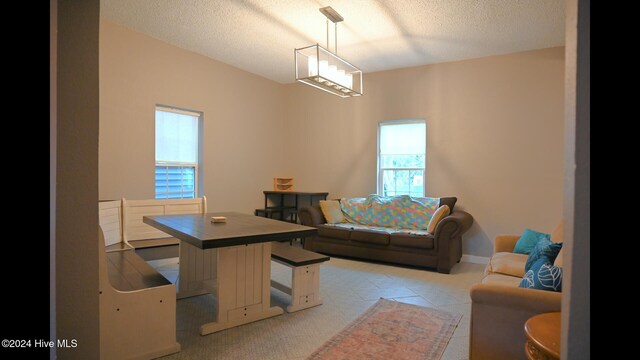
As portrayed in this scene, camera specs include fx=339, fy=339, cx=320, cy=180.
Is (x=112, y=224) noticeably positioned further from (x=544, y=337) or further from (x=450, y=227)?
(x=450, y=227)

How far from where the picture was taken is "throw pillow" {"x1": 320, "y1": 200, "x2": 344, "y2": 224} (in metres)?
5.03

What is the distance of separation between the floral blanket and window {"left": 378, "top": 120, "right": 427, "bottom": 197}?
341 millimetres

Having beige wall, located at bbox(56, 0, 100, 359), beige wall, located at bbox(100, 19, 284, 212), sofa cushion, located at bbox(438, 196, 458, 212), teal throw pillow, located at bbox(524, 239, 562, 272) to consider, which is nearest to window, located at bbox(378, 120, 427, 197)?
sofa cushion, located at bbox(438, 196, 458, 212)

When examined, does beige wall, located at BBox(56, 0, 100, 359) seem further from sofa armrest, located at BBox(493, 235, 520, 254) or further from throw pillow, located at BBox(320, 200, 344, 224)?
throw pillow, located at BBox(320, 200, 344, 224)

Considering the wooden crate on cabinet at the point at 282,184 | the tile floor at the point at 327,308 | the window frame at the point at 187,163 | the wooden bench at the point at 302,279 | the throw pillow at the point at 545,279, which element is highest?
the window frame at the point at 187,163

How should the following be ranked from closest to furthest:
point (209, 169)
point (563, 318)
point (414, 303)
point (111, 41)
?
point (563, 318), point (414, 303), point (111, 41), point (209, 169)

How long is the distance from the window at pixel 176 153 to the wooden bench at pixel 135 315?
7.82 ft

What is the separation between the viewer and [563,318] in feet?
3.17

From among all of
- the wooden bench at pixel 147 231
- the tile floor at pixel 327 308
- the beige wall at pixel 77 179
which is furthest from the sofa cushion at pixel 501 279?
the wooden bench at pixel 147 231

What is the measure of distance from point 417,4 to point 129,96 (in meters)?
3.32

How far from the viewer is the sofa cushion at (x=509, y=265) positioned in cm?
255

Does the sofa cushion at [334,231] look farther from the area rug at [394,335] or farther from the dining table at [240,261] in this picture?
the dining table at [240,261]
